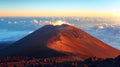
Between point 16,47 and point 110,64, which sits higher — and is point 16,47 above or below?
below

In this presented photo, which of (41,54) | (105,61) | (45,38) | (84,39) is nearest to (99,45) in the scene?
(84,39)

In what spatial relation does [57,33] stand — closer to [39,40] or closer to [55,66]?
[39,40]

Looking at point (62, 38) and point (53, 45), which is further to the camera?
point (62, 38)

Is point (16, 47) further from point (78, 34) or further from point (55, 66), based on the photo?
point (55, 66)

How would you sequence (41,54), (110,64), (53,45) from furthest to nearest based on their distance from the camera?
(53,45)
(41,54)
(110,64)

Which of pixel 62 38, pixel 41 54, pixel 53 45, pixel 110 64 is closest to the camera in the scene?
pixel 110 64

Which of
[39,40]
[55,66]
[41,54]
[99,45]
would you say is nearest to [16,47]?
[39,40]
